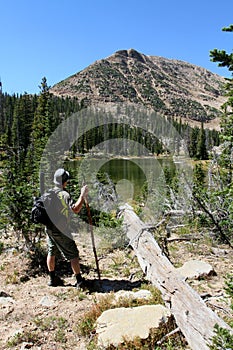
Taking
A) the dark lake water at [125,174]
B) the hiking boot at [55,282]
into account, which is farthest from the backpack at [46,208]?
the dark lake water at [125,174]

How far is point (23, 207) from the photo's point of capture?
6.98 m

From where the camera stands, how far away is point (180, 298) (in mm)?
4520

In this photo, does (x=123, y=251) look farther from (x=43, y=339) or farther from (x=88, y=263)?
(x=43, y=339)

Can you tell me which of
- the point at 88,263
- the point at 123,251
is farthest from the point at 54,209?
the point at 123,251

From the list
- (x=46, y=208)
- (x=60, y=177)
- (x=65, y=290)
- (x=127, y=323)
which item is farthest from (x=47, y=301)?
(x=60, y=177)

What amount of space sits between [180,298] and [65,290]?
2656 mm

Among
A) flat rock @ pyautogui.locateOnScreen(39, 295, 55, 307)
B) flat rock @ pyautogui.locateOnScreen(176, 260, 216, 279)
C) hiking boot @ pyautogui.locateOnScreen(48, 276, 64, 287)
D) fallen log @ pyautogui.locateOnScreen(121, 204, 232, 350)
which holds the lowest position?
flat rock @ pyautogui.locateOnScreen(39, 295, 55, 307)

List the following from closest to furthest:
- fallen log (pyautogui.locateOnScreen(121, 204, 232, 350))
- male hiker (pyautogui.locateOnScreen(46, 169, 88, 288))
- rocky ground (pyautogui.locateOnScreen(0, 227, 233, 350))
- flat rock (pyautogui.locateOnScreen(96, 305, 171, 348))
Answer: fallen log (pyautogui.locateOnScreen(121, 204, 232, 350)) < flat rock (pyautogui.locateOnScreen(96, 305, 171, 348)) < rocky ground (pyautogui.locateOnScreen(0, 227, 233, 350)) < male hiker (pyautogui.locateOnScreen(46, 169, 88, 288))

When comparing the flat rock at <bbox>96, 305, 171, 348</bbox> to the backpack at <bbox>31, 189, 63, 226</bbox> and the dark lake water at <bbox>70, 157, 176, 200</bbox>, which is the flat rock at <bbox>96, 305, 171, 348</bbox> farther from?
the dark lake water at <bbox>70, 157, 176, 200</bbox>

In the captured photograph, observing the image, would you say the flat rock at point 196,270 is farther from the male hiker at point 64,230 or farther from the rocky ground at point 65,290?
the male hiker at point 64,230

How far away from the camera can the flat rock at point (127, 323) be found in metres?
4.10

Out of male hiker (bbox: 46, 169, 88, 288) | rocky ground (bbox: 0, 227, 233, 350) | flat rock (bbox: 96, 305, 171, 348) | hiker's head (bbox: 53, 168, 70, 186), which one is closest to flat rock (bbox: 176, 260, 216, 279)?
rocky ground (bbox: 0, 227, 233, 350)

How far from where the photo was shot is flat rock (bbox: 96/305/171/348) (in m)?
4.10

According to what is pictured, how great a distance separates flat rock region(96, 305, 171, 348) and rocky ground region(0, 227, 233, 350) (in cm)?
30
